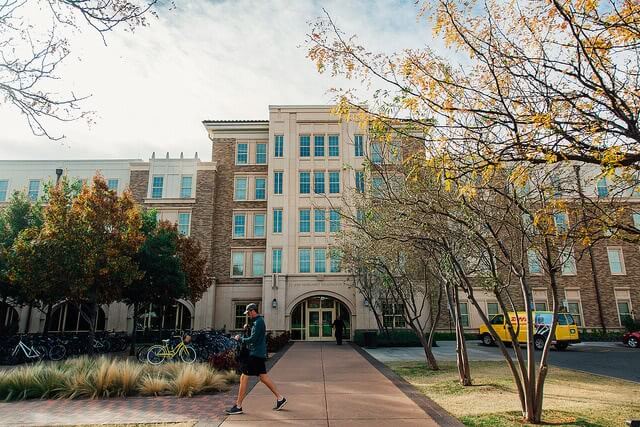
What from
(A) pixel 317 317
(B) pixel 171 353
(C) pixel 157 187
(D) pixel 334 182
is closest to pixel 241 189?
(C) pixel 157 187

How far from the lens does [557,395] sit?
348 inches

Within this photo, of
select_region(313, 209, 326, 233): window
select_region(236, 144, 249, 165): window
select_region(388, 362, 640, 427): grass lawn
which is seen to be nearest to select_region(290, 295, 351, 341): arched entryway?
select_region(313, 209, 326, 233): window

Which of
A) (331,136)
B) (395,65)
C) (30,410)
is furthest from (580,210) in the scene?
(331,136)

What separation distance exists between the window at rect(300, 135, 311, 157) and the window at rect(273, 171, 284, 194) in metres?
2.18

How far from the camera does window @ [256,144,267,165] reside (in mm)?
32688

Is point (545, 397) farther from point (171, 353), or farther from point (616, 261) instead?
point (616, 261)

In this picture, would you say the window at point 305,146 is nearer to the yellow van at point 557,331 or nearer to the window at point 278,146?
the window at point 278,146

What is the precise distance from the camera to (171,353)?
47.7ft

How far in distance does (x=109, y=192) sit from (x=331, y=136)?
18036 mm

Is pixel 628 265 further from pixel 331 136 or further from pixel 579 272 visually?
pixel 331 136

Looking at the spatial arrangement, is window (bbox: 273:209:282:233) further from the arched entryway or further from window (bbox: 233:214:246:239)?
the arched entryway

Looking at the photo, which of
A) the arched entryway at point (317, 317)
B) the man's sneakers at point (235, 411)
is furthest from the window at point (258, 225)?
the man's sneakers at point (235, 411)

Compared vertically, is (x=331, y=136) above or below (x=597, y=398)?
above

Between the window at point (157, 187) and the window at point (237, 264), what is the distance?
706 centimetres
